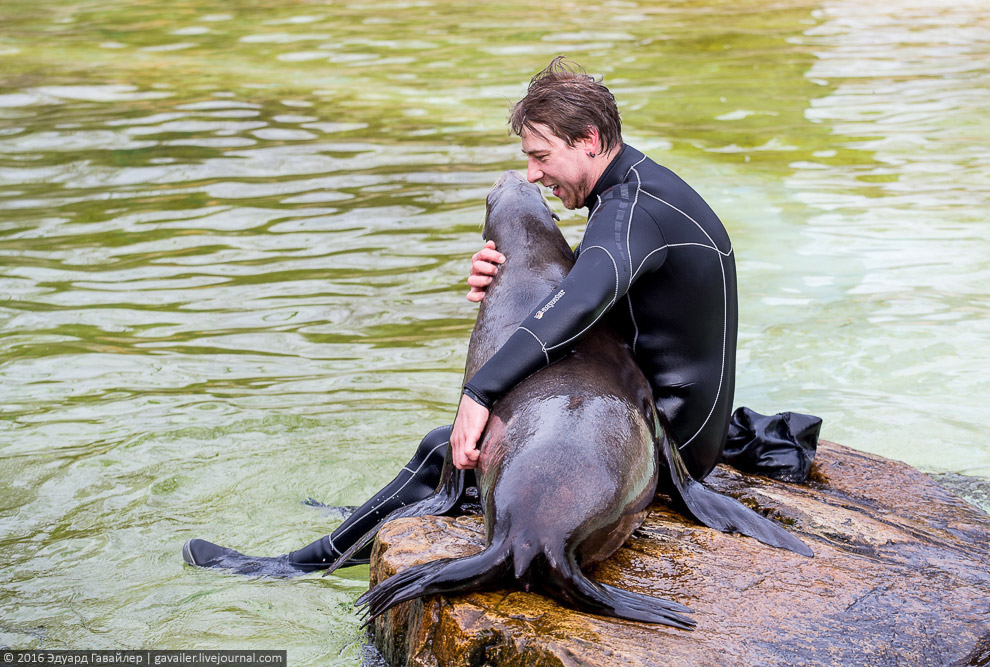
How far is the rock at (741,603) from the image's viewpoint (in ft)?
9.41

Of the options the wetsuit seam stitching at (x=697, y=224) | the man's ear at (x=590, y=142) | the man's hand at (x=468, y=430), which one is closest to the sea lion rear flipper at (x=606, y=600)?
the man's hand at (x=468, y=430)

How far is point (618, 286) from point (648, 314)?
405 millimetres

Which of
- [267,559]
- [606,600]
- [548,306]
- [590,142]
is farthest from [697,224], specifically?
[267,559]

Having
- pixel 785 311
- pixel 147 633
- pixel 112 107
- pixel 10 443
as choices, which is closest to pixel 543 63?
pixel 112 107

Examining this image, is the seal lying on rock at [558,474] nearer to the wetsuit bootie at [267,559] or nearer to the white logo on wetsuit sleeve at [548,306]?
the white logo on wetsuit sleeve at [548,306]

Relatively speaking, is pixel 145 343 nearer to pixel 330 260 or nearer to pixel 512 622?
pixel 330 260

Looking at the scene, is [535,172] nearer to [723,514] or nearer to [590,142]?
[590,142]

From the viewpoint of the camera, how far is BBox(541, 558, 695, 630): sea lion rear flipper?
9.71 ft

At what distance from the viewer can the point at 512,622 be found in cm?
291

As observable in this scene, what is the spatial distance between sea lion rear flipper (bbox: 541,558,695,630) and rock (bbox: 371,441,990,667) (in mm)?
27

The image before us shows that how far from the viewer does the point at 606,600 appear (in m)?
2.97

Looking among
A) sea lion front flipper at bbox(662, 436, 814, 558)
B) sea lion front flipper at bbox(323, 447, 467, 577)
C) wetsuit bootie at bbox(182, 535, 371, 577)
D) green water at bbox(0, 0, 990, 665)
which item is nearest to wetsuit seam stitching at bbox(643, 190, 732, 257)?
sea lion front flipper at bbox(662, 436, 814, 558)

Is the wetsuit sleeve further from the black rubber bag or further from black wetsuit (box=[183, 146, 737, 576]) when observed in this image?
the black rubber bag

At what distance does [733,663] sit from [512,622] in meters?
0.56
